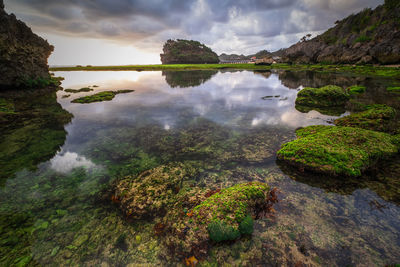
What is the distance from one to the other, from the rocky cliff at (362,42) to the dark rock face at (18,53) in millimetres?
118040

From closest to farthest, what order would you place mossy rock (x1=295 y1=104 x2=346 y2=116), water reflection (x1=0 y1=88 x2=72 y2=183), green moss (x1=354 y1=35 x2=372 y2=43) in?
water reflection (x1=0 y1=88 x2=72 y2=183) < mossy rock (x1=295 y1=104 x2=346 y2=116) < green moss (x1=354 y1=35 x2=372 y2=43)

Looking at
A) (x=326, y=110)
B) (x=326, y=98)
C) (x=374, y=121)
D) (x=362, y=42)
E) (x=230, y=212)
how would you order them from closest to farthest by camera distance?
(x=230, y=212)
(x=374, y=121)
(x=326, y=110)
(x=326, y=98)
(x=362, y=42)

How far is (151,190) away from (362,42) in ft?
435

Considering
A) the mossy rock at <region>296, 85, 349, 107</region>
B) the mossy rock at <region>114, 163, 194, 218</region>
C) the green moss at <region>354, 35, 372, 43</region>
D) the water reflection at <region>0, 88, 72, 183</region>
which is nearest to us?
the mossy rock at <region>114, 163, 194, 218</region>

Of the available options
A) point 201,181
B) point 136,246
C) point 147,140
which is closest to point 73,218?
point 136,246

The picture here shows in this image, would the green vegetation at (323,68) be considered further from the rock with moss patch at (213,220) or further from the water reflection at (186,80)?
the rock with moss patch at (213,220)

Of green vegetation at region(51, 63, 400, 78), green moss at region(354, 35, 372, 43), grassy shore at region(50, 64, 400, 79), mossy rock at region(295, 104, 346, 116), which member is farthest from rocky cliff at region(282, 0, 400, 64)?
mossy rock at region(295, 104, 346, 116)

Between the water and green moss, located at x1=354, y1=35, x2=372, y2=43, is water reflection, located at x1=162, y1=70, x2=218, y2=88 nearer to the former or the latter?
the water

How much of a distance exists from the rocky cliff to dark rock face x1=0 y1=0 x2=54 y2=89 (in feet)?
387

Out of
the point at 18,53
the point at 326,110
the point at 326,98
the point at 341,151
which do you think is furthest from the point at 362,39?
the point at 18,53

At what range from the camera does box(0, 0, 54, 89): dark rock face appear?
24.1 meters

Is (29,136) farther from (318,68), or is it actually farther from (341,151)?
(318,68)

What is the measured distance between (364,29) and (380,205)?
14708cm

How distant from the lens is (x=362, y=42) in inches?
3536
